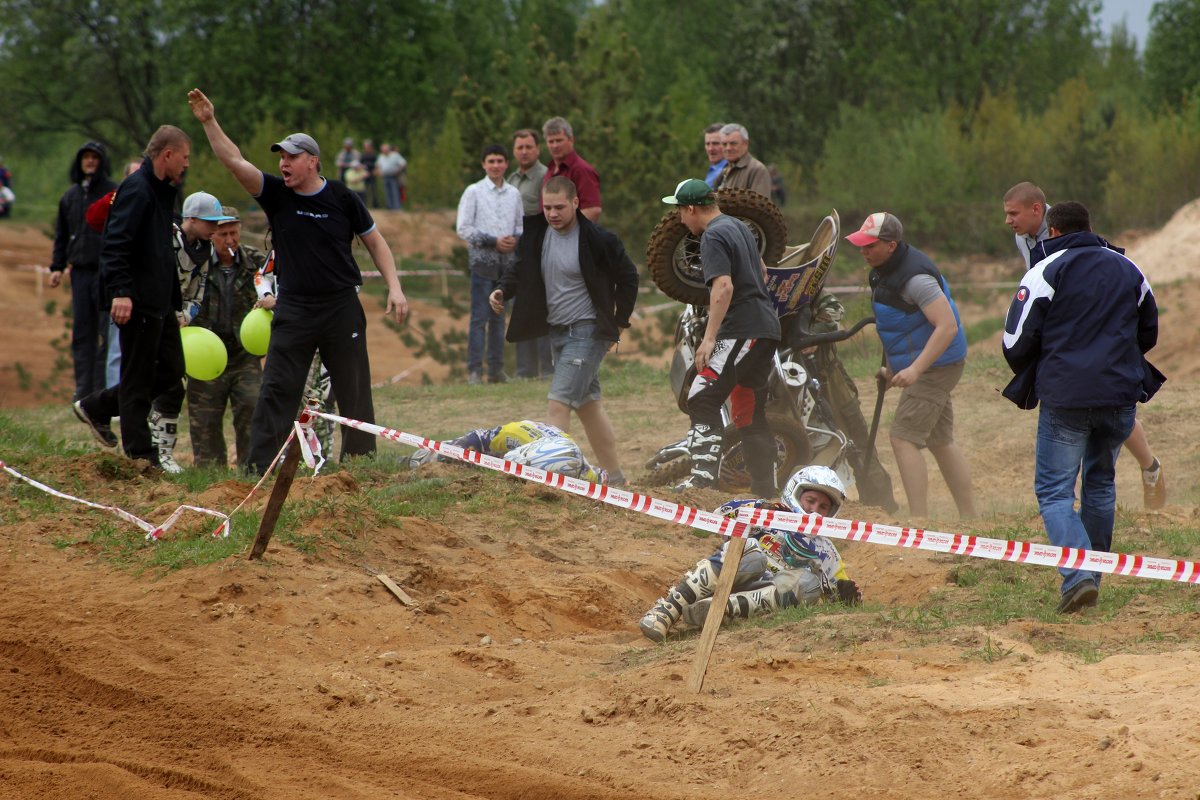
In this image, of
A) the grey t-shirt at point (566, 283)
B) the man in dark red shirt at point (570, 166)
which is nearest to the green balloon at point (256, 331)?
the grey t-shirt at point (566, 283)

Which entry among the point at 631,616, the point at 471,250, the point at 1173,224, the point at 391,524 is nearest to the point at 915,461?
the point at 631,616

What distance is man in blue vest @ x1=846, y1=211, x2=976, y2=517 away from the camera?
9.23 meters

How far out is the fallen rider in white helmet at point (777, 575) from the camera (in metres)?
6.89

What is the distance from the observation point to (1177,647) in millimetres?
5910

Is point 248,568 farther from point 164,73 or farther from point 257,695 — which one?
point 164,73

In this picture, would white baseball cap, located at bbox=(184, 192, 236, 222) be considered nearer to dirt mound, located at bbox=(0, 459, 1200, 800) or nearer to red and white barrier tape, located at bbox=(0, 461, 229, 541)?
red and white barrier tape, located at bbox=(0, 461, 229, 541)

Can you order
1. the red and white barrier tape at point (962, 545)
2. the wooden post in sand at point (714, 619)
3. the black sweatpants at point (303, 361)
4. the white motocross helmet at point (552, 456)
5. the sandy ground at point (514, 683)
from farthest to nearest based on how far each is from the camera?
the white motocross helmet at point (552, 456)
the black sweatpants at point (303, 361)
the wooden post in sand at point (714, 619)
the red and white barrier tape at point (962, 545)
the sandy ground at point (514, 683)

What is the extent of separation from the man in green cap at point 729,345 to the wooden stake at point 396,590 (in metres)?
2.81

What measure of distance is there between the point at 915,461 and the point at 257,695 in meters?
5.48

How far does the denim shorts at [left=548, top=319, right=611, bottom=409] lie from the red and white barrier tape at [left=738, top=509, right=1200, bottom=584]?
418 cm

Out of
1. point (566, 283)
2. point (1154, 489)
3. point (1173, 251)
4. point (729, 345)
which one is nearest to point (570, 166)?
point (566, 283)

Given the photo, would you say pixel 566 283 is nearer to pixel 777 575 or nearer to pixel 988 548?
pixel 777 575

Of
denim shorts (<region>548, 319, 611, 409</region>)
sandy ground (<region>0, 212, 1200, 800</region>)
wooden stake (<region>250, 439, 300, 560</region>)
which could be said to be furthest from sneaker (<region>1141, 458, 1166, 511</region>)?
wooden stake (<region>250, 439, 300, 560</region>)

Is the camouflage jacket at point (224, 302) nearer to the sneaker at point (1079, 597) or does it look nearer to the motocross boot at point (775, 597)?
the motocross boot at point (775, 597)
